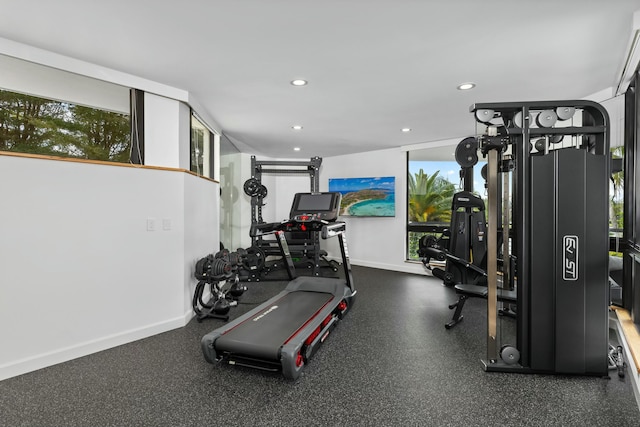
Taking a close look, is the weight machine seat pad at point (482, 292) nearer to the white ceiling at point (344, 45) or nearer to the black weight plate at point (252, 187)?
the white ceiling at point (344, 45)

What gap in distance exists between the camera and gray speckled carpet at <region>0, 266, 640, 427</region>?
1.96 meters

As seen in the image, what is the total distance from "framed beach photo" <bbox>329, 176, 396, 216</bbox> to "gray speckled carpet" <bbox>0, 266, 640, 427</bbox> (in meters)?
3.64

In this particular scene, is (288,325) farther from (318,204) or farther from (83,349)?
(318,204)

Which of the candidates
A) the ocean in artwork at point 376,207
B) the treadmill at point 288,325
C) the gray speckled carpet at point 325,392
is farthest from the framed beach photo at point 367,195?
the gray speckled carpet at point 325,392

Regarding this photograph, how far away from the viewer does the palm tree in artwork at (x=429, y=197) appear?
5977 millimetres

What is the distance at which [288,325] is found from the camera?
290 centimetres

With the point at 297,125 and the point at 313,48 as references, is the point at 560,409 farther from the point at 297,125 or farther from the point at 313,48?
the point at 297,125

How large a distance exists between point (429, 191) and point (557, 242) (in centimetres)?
384

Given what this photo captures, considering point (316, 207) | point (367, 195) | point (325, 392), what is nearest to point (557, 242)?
point (325, 392)

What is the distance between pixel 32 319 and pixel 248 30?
8.98 ft

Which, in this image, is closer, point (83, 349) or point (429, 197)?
point (83, 349)

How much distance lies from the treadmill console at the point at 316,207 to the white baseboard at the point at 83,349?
2.34 meters

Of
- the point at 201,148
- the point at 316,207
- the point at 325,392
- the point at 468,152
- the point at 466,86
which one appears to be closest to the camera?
the point at 325,392

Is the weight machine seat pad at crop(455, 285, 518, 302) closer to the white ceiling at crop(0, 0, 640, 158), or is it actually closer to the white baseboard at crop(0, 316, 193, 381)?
the white ceiling at crop(0, 0, 640, 158)
